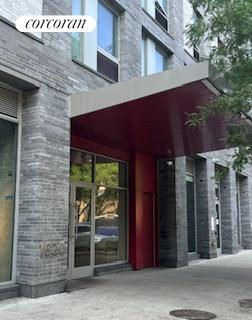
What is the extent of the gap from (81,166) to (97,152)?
769 millimetres

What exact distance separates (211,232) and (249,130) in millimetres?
10087

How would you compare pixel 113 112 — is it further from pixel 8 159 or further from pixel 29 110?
pixel 8 159

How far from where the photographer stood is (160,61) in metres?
15.7

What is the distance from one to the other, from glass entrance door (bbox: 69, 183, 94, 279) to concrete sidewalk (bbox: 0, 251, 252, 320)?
52 centimetres

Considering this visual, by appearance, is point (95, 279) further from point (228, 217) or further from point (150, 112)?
point (228, 217)

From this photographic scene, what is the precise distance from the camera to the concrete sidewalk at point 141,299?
24.9 feet

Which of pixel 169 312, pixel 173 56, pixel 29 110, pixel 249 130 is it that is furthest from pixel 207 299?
pixel 173 56

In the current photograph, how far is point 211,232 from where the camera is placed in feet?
60.6

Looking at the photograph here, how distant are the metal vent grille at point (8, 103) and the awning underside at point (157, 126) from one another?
1331 millimetres

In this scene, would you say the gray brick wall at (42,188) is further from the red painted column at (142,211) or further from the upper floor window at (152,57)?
the upper floor window at (152,57)

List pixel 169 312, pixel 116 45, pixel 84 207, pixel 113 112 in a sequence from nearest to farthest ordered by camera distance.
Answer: pixel 169 312, pixel 113 112, pixel 84 207, pixel 116 45

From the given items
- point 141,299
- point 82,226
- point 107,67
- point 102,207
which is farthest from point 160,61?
point 141,299

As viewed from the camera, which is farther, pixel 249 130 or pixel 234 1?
pixel 249 130

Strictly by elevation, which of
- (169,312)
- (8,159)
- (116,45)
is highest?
(116,45)
